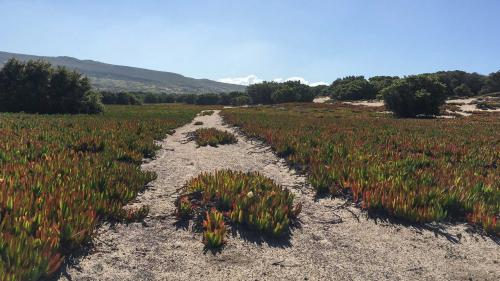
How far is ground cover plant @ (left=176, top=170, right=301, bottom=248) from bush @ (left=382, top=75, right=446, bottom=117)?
4908 cm

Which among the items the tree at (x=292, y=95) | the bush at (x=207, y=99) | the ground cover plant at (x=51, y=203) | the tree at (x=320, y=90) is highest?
the tree at (x=320, y=90)

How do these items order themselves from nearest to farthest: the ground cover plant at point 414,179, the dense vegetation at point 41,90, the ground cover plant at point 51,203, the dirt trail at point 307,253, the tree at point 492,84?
the ground cover plant at point 51,203 < the dirt trail at point 307,253 < the ground cover plant at point 414,179 < the dense vegetation at point 41,90 < the tree at point 492,84

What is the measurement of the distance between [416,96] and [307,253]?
168ft

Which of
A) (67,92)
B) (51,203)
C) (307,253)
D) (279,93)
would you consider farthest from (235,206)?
(279,93)

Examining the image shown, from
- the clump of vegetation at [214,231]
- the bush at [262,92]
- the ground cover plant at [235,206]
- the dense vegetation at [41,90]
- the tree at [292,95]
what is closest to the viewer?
the clump of vegetation at [214,231]

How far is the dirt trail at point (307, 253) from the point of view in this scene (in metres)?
5.16

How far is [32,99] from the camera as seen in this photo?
42031 millimetres

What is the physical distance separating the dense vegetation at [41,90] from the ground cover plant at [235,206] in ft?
131

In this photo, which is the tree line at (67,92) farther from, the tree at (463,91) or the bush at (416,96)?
the tree at (463,91)

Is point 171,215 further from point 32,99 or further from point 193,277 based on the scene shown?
point 32,99

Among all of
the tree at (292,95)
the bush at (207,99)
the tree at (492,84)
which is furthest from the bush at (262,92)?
the tree at (492,84)

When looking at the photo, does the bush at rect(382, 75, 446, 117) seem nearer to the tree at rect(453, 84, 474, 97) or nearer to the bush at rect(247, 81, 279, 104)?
the tree at rect(453, 84, 474, 97)

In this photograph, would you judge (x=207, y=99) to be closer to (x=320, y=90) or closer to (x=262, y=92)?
(x=262, y=92)

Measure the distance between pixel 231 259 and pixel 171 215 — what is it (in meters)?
2.15
